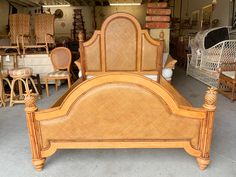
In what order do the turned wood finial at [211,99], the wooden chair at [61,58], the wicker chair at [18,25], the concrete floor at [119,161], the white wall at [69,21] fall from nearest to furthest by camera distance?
the turned wood finial at [211,99], the concrete floor at [119,161], the wooden chair at [61,58], the wicker chair at [18,25], the white wall at [69,21]

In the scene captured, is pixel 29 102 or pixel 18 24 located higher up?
pixel 18 24

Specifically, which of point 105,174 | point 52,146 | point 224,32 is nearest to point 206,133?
point 105,174

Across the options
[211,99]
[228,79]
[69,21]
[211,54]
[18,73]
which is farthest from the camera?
[69,21]

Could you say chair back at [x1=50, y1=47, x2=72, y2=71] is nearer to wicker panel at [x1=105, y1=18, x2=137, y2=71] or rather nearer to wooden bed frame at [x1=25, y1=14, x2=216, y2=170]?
wicker panel at [x1=105, y1=18, x2=137, y2=71]

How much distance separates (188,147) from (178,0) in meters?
10.5

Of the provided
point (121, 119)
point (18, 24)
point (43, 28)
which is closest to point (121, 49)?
point (121, 119)

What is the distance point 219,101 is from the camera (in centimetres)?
381

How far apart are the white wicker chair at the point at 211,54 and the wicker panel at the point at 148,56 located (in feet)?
5.42

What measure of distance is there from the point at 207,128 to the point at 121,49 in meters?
2.06

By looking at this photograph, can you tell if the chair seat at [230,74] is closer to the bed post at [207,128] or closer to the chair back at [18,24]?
the bed post at [207,128]

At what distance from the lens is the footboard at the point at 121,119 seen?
174 cm

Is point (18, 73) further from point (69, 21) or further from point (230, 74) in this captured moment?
point (69, 21)

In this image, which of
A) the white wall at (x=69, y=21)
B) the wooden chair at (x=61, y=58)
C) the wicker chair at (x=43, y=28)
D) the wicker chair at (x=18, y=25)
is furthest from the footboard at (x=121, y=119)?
the white wall at (x=69, y=21)

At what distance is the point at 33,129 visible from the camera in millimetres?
1799
